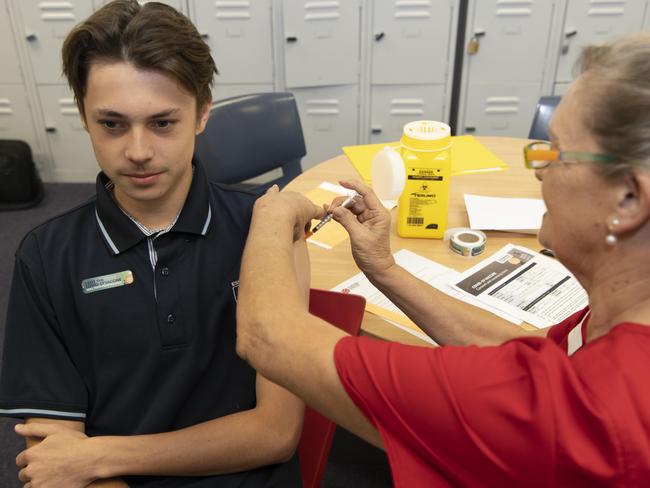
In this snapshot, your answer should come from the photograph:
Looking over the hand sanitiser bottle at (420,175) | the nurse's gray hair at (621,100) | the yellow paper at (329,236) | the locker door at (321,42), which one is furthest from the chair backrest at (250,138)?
the nurse's gray hair at (621,100)

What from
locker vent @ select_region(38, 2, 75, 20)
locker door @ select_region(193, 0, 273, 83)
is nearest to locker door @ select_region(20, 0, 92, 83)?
locker vent @ select_region(38, 2, 75, 20)

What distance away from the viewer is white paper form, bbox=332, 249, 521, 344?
1159 mm

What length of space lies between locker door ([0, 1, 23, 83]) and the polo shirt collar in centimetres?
256

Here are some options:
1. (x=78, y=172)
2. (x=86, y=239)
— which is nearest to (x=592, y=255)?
(x=86, y=239)

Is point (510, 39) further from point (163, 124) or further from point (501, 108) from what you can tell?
point (163, 124)

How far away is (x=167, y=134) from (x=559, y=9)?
8.18ft

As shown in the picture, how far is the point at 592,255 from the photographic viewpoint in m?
0.77

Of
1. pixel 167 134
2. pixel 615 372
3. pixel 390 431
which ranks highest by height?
pixel 167 134

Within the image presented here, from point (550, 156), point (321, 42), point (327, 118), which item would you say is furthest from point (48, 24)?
point (550, 156)

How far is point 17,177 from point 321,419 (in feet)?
9.01

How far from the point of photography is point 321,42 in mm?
2990

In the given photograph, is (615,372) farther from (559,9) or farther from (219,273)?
(559,9)

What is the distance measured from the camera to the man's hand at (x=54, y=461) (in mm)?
912

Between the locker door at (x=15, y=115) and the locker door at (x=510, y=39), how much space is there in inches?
97.6
